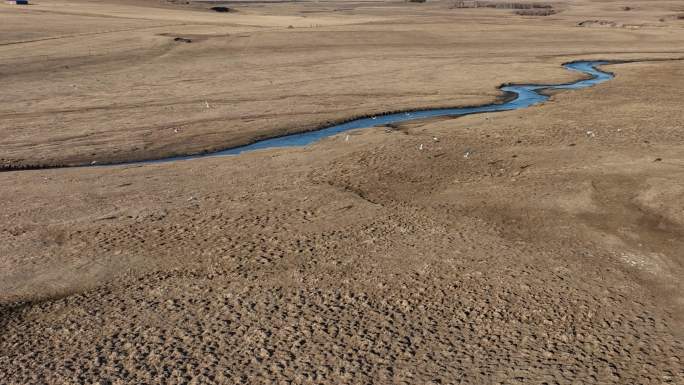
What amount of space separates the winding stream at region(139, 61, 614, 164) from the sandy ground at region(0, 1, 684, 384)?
53 centimetres

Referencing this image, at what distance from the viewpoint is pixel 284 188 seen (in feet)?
38.0

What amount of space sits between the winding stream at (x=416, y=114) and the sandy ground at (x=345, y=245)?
1.74 ft

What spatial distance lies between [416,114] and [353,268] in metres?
11.2

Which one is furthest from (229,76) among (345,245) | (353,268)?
(353,268)

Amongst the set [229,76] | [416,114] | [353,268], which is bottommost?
[353,268]

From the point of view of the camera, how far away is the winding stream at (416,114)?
1566 cm

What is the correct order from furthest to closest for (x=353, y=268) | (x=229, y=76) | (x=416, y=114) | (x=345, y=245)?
(x=229, y=76) → (x=416, y=114) → (x=345, y=245) → (x=353, y=268)

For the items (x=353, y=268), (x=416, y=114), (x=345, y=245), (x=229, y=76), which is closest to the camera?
(x=353, y=268)

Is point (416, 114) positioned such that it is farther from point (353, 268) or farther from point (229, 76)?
point (353, 268)

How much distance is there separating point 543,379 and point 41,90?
809 inches

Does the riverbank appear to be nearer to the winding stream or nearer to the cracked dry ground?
the winding stream

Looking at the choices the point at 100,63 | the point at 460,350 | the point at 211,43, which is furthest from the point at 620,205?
the point at 211,43

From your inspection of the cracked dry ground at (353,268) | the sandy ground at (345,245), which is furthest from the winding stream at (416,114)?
the cracked dry ground at (353,268)

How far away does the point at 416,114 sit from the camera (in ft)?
62.1
